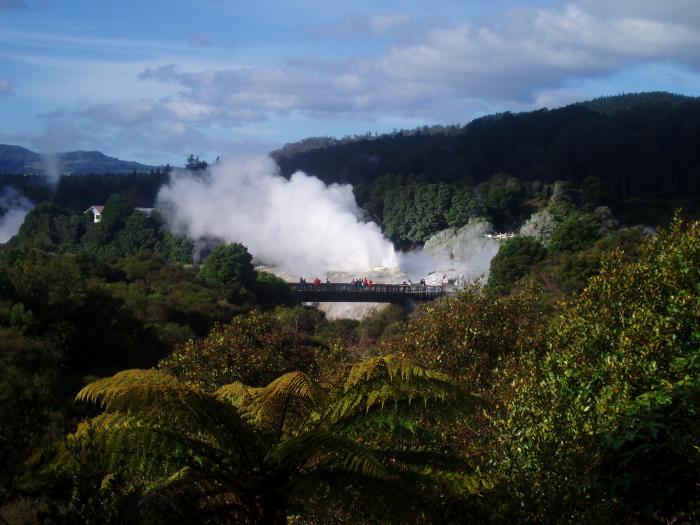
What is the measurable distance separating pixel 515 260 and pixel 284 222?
97.5ft

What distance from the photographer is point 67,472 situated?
19.2 feet

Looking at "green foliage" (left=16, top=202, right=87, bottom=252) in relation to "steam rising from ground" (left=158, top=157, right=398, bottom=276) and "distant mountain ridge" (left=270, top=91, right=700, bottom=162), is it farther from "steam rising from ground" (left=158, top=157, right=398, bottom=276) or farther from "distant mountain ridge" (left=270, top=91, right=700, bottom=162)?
"distant mountain ridge" (left=270, top=91, right=700, bottom=162)

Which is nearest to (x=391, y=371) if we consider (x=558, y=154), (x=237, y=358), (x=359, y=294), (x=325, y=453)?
(x=325, y=453)

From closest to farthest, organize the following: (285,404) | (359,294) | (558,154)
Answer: (285,404), (359,294), (558,154)

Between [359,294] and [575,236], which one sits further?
[359,294]

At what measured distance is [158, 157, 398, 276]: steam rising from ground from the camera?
229 feet

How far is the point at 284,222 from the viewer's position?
235 ft

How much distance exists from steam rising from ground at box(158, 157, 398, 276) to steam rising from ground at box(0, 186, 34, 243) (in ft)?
56.4

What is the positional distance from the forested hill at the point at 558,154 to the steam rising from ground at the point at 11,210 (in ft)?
102

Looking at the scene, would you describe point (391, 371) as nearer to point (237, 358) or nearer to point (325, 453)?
point (325, 453)

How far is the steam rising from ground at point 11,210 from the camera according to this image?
83000 millimetres

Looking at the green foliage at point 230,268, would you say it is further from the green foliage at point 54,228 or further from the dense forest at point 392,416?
the green foliage at point 54,228

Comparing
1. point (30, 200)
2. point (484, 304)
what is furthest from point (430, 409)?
point (30, 200)

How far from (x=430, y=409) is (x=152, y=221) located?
66.6 m
